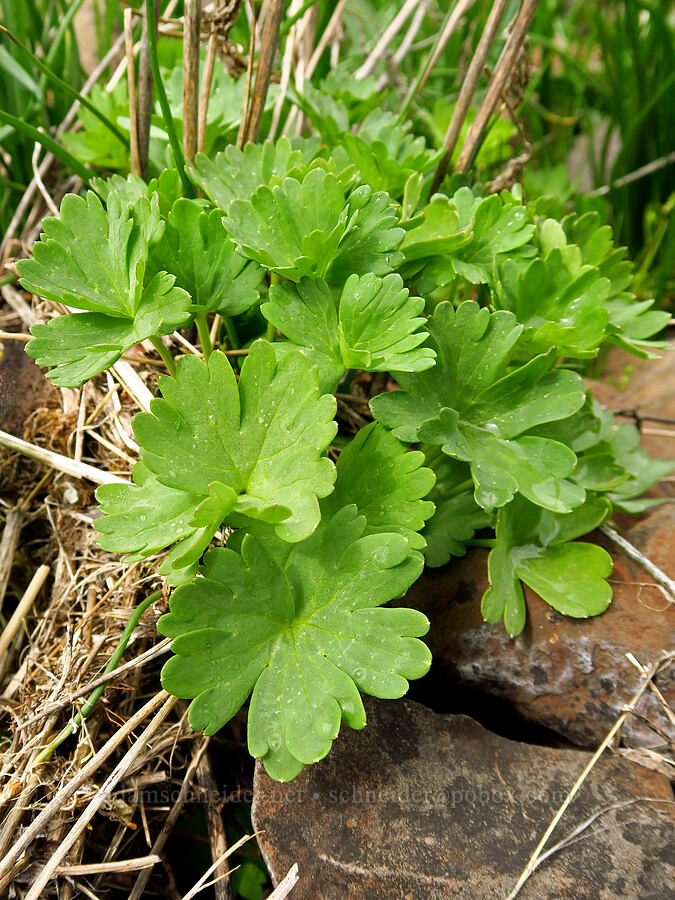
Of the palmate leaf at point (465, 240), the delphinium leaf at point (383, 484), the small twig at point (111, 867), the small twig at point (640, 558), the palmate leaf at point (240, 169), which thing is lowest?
the small twig at point (111, 867)

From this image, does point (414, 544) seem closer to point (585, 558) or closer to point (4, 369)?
point (585, 558)

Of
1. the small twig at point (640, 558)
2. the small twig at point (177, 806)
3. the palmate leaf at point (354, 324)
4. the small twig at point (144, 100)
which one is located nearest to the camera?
the palmate leaf at point (354, 324)

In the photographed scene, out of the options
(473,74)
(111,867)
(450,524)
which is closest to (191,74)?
(473,74)

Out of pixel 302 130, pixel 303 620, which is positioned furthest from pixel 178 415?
pixel 302 130

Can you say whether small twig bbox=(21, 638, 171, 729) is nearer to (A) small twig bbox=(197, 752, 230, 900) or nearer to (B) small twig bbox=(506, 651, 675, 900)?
(A) small twig bbox=(197, 752, 230, 900)

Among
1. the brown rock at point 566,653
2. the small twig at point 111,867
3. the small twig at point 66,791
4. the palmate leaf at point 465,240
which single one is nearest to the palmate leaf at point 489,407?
the palmate leaf at point 465,240

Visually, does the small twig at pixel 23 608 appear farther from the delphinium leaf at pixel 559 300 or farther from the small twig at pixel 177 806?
the delphinium leaf at pixel 559 300

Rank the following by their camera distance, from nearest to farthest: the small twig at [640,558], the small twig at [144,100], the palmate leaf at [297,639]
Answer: the palmate leaf at [297,639] < the small twig at [640,558] < the small twig at [144,100]
